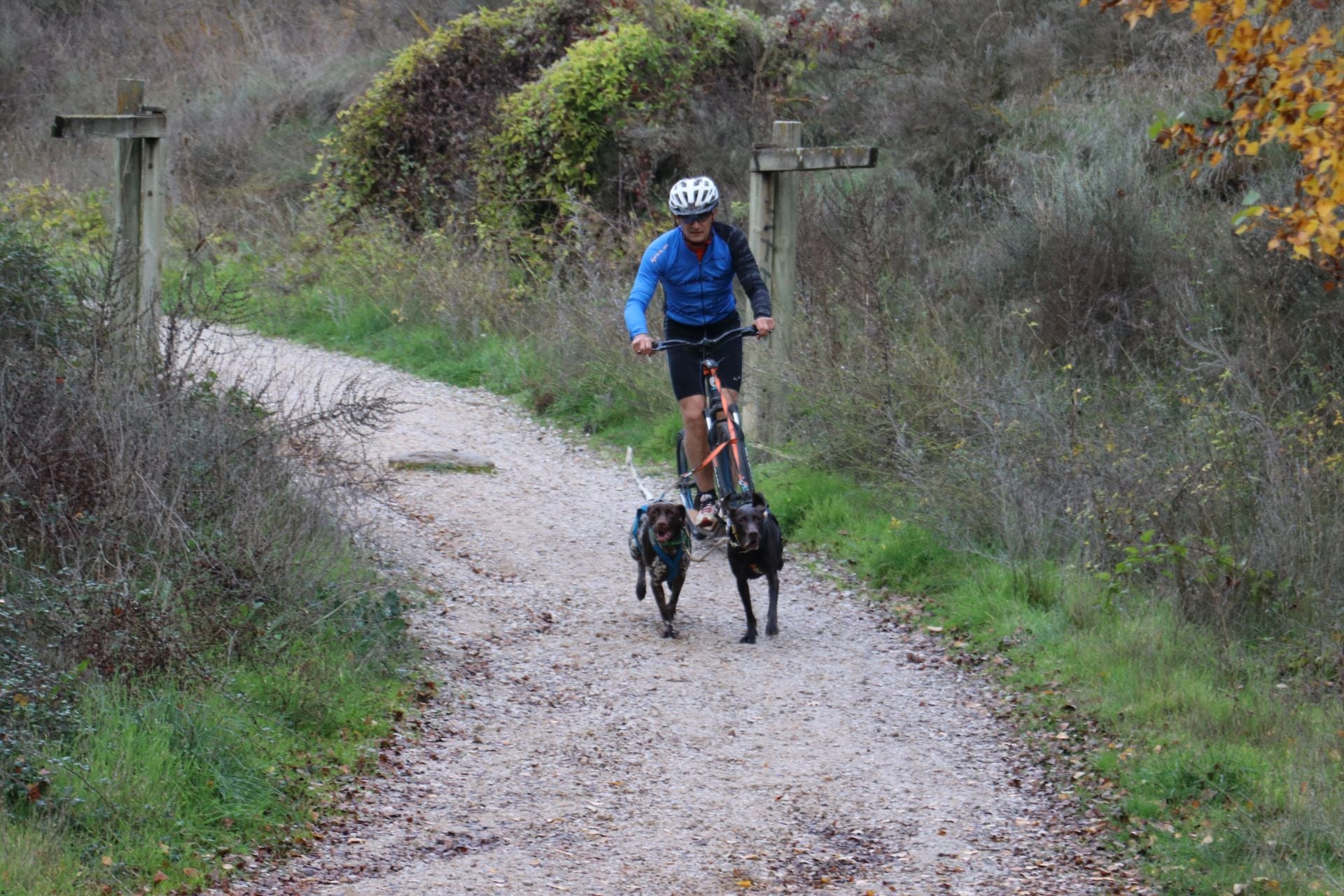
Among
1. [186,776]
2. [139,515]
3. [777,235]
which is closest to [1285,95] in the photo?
[186,776]

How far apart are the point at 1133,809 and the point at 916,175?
436 inches

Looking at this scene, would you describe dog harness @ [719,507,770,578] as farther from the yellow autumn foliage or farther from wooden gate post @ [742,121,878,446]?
wooden gate post @ [742,121,878,446]

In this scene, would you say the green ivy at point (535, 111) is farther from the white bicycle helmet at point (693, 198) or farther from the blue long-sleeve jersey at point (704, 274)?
the white bicycle helmet at point (693, 198)

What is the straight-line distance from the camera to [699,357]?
825cm

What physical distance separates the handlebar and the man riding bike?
0.24ft

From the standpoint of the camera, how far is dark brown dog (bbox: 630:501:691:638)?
7.43m

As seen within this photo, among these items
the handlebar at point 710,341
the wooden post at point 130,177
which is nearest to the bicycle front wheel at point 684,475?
the handlebar at point 710,341

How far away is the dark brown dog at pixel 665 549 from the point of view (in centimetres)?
743

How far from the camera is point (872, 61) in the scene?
717 inches

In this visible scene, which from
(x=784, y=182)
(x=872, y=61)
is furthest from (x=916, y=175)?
(x=784, y=182)

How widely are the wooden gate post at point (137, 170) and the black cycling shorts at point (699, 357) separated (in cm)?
310

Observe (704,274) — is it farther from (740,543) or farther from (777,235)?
(777,235)

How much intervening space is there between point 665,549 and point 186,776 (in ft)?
9.94

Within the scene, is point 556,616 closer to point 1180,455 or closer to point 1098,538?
point 1098,538
